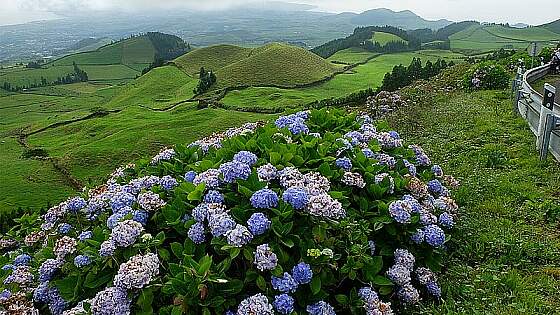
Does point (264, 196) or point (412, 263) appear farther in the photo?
point (412, 263)

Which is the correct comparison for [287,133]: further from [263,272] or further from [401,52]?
[401,52]

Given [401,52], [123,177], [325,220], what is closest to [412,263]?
[325,220]

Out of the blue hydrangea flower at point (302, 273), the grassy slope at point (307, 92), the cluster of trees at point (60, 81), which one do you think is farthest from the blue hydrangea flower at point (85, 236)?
the cluster of trees at point (60, 81)

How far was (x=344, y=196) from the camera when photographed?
4.44 meters

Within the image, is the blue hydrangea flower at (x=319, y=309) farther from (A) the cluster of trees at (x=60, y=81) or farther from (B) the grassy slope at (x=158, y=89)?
(A) the cluster of trees at (x=60, y=81)

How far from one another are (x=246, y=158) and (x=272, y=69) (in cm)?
9089

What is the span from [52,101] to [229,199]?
115359mm

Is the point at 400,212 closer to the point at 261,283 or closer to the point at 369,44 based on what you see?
the point at 261,283

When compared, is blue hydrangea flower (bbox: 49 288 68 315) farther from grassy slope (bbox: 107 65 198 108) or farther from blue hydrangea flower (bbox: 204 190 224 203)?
grassy slope (bbox: 107 65 198 108)

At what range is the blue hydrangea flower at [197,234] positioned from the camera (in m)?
3.93

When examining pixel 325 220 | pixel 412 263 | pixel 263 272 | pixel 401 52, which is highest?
pixel 325 220

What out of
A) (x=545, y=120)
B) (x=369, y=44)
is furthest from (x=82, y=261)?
(x=369, y=44)

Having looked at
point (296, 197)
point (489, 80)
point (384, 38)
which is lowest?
point (384, 38)

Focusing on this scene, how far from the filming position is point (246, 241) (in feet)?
12.1
